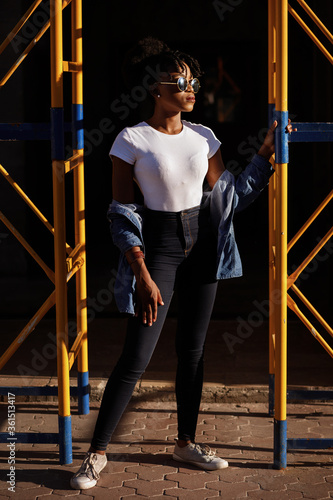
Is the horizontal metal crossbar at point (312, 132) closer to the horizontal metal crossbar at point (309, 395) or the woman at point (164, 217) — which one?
the woman at point (164, 217)

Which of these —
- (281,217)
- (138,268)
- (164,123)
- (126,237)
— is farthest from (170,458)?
(164,123)

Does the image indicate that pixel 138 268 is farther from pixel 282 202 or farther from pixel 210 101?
pixel 210 101

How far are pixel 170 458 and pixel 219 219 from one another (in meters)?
1.42

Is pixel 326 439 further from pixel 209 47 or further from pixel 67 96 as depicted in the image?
pixel 209 47

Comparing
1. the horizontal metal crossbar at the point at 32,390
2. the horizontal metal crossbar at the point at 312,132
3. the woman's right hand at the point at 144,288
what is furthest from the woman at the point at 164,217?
the horizontal metal crossbar at the point at 32,390

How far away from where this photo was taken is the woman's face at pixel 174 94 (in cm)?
404

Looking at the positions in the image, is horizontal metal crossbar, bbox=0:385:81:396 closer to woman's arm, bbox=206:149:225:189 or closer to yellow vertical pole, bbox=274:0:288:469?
yellow vertical pole, bbox=274:0:288:469

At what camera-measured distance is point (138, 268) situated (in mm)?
3980

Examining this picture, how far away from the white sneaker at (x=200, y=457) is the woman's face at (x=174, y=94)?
1.86 metres

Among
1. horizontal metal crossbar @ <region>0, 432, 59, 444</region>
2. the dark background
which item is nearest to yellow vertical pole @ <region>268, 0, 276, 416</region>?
horizontal metal crossbar @ <region>0, 432, 59, 444</region>

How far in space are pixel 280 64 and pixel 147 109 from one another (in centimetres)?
886

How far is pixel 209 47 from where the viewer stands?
41.5ft

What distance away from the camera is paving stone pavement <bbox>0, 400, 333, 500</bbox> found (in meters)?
4.14

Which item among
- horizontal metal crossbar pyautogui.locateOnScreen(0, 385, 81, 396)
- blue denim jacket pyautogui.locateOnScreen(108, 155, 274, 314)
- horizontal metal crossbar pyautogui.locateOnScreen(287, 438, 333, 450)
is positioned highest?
blue denim jacket pyautogui.locateOnScreen(108, 155, 274, 314)
